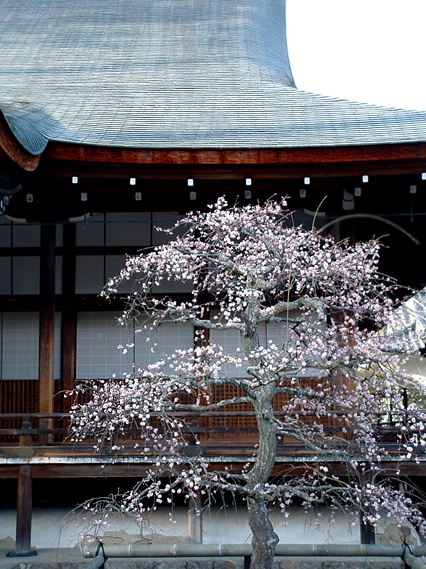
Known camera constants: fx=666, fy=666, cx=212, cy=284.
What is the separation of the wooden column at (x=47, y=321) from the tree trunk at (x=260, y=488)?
3203 mm

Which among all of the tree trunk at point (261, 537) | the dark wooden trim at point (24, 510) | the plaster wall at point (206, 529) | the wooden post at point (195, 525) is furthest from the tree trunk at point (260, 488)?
the dark wooden trim at point (24, 510)

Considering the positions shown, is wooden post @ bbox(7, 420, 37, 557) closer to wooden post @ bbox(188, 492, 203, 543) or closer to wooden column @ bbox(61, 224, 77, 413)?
wooden column @ bbox(61, 224, 77, 413)

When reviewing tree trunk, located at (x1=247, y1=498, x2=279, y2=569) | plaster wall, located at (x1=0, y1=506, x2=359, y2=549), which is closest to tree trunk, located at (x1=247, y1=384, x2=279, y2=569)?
tree trunk, located at (x1=247, y1=498, x2=279, y2=569)

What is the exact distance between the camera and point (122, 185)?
7.80 meters

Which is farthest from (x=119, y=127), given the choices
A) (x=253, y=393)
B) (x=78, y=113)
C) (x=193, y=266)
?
(x=253, y=393)

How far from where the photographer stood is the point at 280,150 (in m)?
7.13

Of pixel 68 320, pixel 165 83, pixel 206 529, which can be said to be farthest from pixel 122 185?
pixel 206 529

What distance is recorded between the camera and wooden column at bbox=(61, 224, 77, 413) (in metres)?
9.09

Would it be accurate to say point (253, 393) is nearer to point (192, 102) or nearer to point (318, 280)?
point (318, 280)

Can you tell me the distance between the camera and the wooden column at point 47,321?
7.75 meters

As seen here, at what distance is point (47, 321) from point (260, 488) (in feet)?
12.4

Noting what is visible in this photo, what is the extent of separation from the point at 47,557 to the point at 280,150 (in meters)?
5.14

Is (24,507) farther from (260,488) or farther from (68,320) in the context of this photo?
(260,488)

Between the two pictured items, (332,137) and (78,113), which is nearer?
(332,137)
